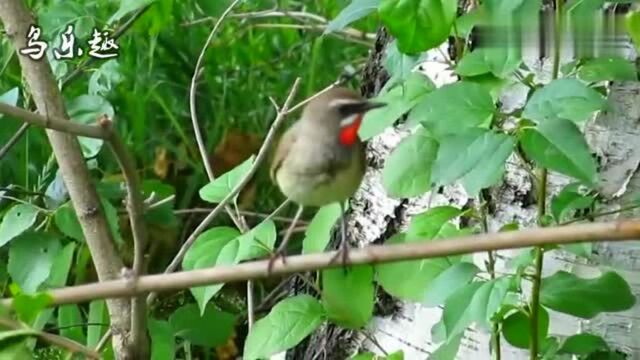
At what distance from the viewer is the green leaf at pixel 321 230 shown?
1756 millimetres

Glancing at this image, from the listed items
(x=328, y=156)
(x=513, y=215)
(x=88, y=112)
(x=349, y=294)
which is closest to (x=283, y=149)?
(x=328, y=156)

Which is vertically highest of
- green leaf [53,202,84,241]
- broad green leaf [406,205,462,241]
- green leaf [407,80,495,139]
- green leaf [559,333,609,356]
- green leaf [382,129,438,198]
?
green leaf [407,80,495,139]

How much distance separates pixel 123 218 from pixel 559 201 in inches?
57.5

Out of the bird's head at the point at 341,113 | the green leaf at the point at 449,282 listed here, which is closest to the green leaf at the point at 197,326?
the bird's head at the point at 341,113

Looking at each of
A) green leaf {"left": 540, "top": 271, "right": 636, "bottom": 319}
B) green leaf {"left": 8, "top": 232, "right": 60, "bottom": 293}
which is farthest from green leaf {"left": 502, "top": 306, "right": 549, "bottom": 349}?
green leaf {"left": 8, "top": 232, "right": 60, "bottom": 293}

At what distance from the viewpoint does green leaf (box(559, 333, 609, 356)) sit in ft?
5.49

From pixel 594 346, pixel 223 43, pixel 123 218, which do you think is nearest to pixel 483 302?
pixel 594 346

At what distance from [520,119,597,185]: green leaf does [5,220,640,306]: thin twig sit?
3.7 inches

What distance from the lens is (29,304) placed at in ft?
4.06

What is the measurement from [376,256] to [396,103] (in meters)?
0.35

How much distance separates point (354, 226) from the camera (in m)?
2.14

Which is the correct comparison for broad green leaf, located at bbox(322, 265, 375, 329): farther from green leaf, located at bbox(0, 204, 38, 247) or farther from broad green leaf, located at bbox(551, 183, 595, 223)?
green leaf, located at bbox(0, 204, 38, 247)

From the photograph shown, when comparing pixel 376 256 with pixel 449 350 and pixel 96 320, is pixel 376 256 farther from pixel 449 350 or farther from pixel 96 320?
pixel 96 320

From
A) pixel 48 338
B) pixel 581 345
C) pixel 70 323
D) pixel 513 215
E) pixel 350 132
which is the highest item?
pixel 350 132
